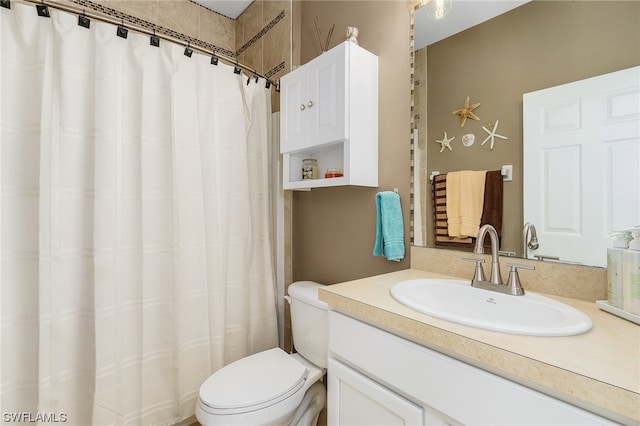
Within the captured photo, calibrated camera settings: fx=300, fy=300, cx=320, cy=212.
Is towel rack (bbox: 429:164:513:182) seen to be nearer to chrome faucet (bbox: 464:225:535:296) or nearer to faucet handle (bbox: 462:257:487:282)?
chrome faucet (bbox: 464:225:535:296)

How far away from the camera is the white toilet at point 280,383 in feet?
3.75

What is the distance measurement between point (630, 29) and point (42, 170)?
80.9 inches

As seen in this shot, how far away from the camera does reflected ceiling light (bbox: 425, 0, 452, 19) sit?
1238 millimetres

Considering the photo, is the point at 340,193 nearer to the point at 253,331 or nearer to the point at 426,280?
the point at 426,280

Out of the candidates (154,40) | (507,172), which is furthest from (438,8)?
(154,40)

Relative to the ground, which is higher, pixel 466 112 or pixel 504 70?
pixel 504 70

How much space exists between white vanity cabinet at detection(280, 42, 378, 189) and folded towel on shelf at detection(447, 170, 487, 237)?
37 cm

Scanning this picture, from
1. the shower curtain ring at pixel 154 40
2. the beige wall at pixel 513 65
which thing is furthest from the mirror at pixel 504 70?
the shower curtain ring at pixel 154 40

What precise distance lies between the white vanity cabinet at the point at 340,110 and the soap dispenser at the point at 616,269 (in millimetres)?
865

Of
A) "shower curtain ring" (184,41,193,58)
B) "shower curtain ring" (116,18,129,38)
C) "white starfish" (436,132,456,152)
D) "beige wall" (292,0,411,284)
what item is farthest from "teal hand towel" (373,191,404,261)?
"shower curtain ring" (116,18,129,38)

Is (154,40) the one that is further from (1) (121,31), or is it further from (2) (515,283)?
(2) (515,283)

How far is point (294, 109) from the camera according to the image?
1.59 meters

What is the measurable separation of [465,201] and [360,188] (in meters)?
0.52

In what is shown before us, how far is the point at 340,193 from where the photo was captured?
1.66 m
